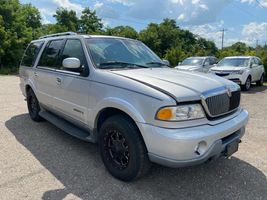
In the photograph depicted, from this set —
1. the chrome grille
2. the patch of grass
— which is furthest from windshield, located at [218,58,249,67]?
the patch of grass

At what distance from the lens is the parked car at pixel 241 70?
12.9 meters

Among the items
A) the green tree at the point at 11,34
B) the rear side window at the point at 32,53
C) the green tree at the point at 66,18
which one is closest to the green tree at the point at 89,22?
the green tree at the point at 66,18

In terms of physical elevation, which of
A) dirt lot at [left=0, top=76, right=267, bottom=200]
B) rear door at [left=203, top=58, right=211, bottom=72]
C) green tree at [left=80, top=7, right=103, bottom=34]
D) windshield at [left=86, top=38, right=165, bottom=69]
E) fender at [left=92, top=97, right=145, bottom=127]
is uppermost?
green tree at [left=80, top=7, right=103, bottom=34]

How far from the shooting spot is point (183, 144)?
117 inches

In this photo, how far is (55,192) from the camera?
132 inches

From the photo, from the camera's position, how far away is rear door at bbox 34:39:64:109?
5.05 metres

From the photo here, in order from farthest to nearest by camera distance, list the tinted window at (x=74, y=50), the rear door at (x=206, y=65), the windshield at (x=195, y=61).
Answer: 1. the windshield at (x=195, y=61)
2. the rear door at (x=206, y=65)
3. the tinted window at (x=74, y=50)

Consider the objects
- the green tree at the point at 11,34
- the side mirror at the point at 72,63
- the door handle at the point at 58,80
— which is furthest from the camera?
the green tree at the point at 11,34

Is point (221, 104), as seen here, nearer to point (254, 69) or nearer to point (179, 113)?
point (179, 113)

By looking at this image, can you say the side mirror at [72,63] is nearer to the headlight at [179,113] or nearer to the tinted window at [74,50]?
the tinted window at [74,50]

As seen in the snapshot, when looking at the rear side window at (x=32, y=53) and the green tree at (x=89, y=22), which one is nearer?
the rear side window at (x=32, y=53)

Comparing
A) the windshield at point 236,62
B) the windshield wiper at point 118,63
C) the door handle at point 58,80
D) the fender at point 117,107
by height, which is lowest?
the windshield at point 236,62

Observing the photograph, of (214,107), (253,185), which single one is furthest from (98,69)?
(253,185)

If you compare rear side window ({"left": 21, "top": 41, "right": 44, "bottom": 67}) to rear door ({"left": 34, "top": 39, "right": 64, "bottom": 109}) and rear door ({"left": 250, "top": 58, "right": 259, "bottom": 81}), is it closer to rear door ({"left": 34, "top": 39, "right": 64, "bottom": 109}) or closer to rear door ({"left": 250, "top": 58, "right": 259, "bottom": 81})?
rear door ({"left": 34, "top": 39, "right": 64, "bottom": 109})
